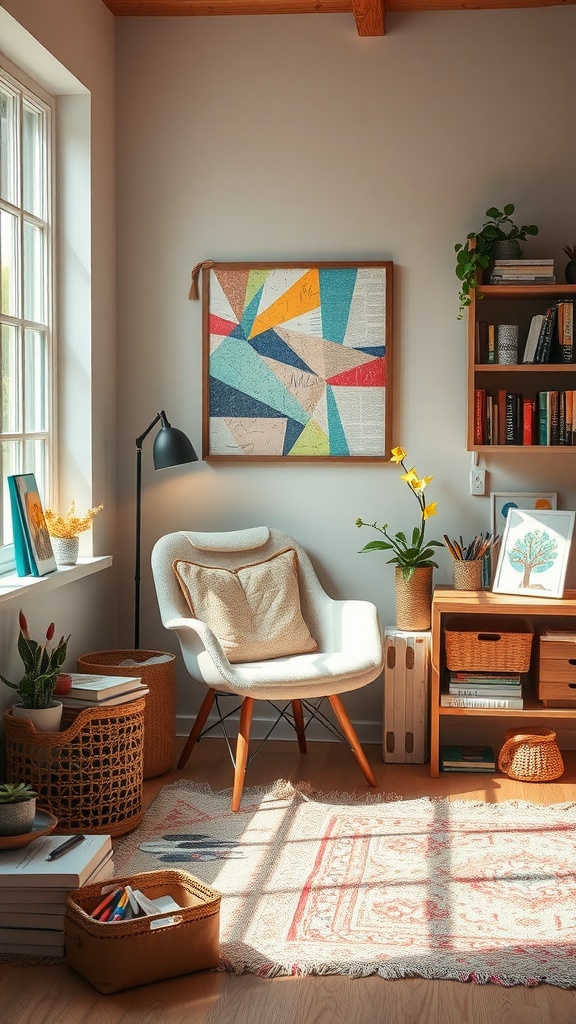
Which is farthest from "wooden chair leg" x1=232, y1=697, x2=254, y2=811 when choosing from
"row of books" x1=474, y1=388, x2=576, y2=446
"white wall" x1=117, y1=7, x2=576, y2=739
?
"row of books" x1=474, y1=388, x2=576, y2=446

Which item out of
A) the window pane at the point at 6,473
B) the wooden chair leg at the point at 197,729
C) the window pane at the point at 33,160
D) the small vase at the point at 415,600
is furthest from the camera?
the small vase at the point at 415,600

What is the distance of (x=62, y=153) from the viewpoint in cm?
372

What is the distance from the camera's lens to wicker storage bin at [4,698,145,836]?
9.47 ft

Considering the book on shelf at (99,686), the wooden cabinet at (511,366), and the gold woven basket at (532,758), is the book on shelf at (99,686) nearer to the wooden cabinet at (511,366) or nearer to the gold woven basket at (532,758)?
the gold woven basket at (532,758)

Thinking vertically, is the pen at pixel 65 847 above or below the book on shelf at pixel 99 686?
below

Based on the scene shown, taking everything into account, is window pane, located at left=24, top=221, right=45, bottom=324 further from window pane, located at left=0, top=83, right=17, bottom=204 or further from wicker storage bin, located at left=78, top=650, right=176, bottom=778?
wicker storage bin, located at left=78, top=650, right=176, bottom=778

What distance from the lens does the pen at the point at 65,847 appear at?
2.40 m

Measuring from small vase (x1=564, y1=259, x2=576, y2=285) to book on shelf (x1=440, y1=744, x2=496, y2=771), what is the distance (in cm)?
172

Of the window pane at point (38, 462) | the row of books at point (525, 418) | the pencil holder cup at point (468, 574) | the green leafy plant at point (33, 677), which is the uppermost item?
the row of books at point (525, 418)

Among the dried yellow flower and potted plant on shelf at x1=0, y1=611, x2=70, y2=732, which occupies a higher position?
the dried yellow flower

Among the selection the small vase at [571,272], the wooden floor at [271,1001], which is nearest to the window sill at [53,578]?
the wooden floor at [271,1001]

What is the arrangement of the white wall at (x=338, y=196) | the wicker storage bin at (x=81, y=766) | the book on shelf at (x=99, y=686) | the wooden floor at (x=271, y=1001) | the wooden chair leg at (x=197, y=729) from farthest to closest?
the white wall at (x=338, y=196) → the wooden chair leg at (x=197, y=729) → the book on shelf at (x=99, y=686) → the wicker storage bin at (x=81, y=766) → the wooden floor at (x=271, y=1001)

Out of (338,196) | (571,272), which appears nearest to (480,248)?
(571,272)

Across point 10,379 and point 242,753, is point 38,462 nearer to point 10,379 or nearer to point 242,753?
point 10,379
